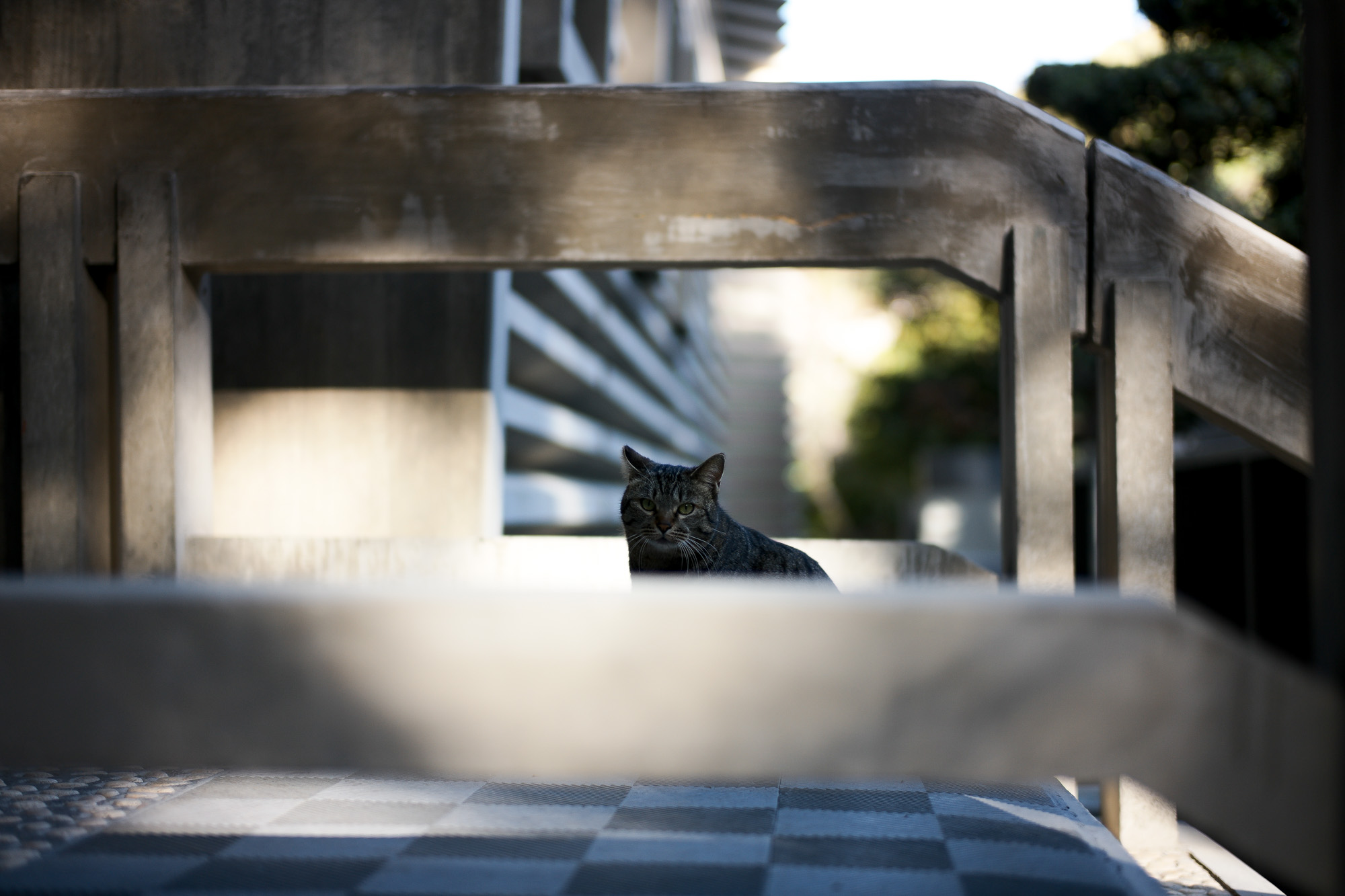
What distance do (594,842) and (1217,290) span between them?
7.38 ft

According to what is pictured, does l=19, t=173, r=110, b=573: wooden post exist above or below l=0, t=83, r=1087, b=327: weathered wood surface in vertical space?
below

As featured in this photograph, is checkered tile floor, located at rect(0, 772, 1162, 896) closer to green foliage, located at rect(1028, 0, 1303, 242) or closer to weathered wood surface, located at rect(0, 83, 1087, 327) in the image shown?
weathered wood surface, located at rect(0, 83, 1087, 327)

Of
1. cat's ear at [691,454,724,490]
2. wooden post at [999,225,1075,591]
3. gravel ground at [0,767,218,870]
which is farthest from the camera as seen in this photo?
cat's ear at [691,454,724,490]

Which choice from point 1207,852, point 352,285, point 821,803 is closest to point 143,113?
point 352,285

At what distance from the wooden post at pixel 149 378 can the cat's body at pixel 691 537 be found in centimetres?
136

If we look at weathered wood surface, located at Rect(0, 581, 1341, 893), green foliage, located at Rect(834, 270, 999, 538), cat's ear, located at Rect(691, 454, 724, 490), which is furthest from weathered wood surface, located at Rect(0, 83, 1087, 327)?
green foliage, located at Rect(834, 270, 999, 538)

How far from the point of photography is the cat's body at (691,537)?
305cm

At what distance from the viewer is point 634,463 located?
3352mm

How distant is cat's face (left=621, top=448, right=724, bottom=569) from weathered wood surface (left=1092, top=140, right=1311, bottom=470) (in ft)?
4.23

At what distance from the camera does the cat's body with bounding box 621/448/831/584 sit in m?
3.05

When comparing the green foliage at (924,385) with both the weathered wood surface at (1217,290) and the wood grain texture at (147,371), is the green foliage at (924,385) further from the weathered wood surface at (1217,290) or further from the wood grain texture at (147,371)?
the wood grain texture at (147,371)

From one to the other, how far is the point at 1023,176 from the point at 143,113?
252cm

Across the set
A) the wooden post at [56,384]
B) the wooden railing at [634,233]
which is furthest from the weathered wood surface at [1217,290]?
the wooden post at [56,384]

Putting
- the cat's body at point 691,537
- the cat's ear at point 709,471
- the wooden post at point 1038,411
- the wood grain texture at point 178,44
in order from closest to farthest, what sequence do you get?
the wooden post at point 1038,411
the cat's body at point 691,537
the cat's ear at point 709,471
the wood grain texture at point 178,44
